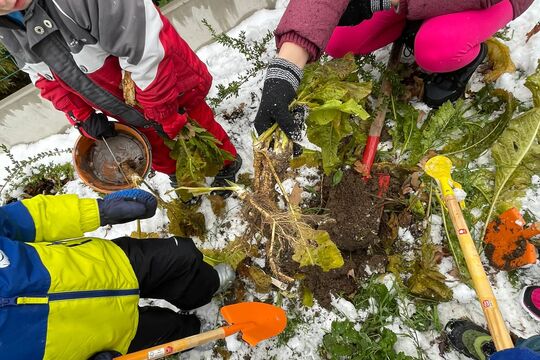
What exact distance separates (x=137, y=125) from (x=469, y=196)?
2081 mm

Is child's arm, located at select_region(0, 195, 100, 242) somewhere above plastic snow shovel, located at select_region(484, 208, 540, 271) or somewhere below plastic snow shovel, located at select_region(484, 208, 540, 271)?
above

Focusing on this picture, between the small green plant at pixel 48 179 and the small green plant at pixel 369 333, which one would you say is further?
the small green plant at pixel 48 179

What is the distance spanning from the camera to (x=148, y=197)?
1958 millimetres

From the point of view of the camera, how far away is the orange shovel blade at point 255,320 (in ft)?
6.92

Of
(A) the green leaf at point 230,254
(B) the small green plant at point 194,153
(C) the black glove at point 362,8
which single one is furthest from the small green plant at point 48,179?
(C) the black glove at point 362,8

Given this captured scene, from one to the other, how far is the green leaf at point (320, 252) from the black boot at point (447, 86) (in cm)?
119

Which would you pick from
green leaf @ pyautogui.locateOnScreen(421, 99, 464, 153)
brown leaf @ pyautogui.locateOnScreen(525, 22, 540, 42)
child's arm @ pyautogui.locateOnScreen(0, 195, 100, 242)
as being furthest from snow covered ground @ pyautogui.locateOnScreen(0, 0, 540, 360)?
child's arm @ pyautogui.locateOnScreen(0, 195, 100, 242)

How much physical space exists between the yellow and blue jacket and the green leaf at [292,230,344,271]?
2.89ft

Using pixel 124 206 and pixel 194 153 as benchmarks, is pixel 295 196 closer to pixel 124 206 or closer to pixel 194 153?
pixel 194 153

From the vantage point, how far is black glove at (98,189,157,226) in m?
1.83

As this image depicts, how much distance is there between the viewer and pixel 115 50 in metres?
1.59

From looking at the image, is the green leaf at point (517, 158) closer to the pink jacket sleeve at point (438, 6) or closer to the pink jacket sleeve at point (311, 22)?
the pink jacket sleeve at point (438, 6)

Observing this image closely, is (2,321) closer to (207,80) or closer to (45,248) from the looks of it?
(45,248)

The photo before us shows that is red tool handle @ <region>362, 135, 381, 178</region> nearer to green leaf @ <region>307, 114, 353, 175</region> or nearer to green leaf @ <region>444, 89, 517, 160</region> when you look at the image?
green leaf @ <region>307, 114, 353, 175</region>
